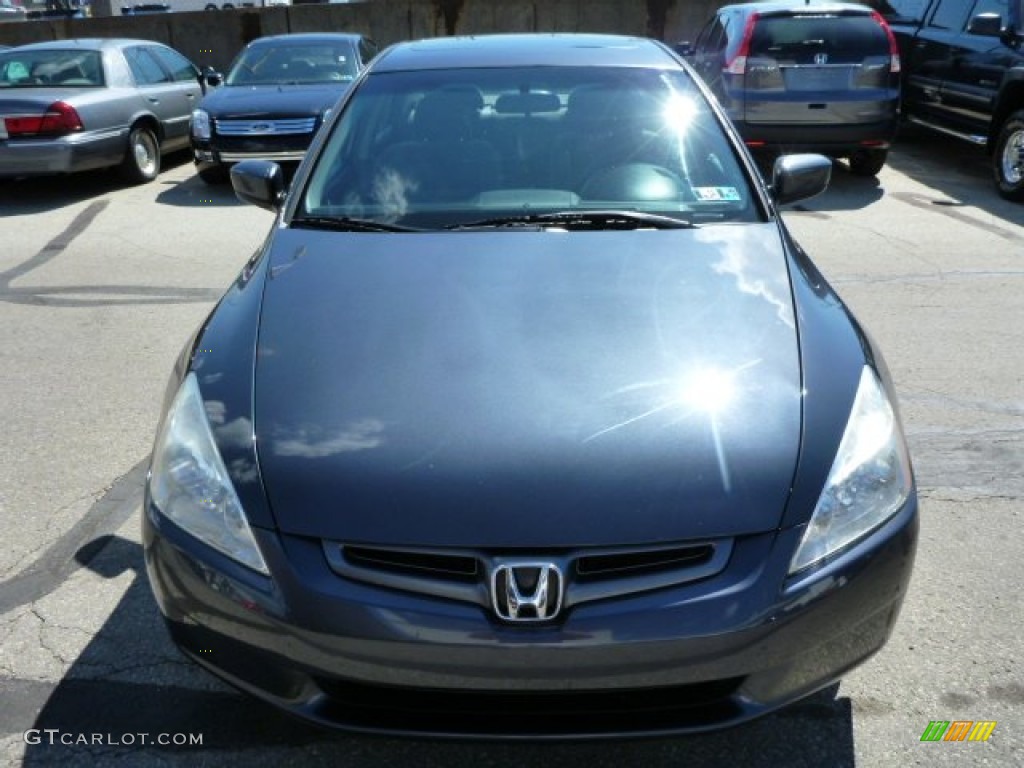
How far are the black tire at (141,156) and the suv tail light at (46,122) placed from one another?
867 mm

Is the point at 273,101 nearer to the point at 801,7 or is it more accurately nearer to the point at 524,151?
the point at 801,7

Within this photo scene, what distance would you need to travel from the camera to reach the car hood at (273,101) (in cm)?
928

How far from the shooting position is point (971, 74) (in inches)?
364

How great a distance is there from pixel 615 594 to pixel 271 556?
712 millimetres

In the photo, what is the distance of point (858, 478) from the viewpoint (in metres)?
2.18

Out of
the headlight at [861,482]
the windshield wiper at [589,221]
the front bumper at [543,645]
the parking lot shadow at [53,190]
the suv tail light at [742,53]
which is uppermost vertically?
the windshield wiper at [589,221]

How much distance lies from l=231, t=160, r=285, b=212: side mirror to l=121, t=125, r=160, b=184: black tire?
6717 millimetres

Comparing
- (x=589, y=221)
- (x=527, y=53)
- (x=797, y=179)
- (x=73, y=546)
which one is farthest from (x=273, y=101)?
(x=589, y=221)

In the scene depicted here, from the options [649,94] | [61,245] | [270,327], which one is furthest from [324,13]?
[270,327]

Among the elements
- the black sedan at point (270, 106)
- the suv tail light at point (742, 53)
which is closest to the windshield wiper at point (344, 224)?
the black sedan at point (270, 106)

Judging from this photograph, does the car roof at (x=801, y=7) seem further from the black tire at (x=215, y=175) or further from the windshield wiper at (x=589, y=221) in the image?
the windshield wiper at (x=589, y=221)

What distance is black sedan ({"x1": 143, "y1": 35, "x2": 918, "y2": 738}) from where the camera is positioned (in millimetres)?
1979

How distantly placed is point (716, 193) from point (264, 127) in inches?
272

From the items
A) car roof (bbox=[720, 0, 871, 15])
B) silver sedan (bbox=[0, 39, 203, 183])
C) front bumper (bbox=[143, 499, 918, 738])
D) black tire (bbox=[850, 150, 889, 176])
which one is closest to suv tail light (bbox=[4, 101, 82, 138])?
silver sedan (bbox=[0, 39, 203, 183])
